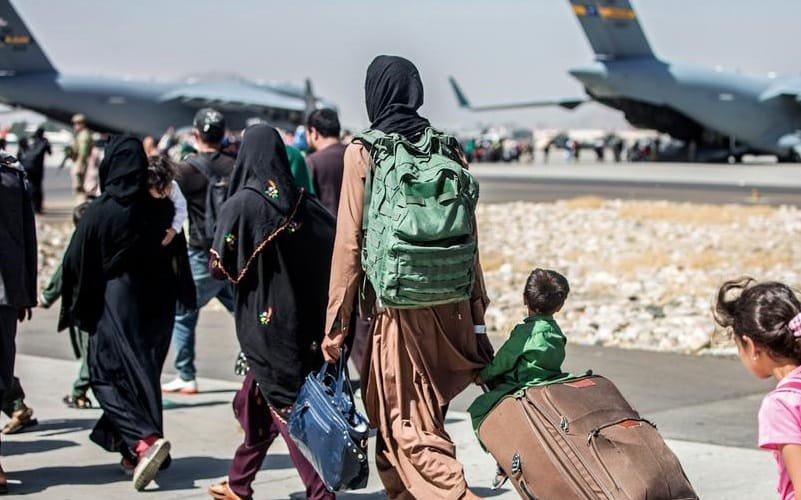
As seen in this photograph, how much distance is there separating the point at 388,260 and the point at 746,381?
537 centimetres

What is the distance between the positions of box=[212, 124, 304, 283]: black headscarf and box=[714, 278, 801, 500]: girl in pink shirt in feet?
7.81

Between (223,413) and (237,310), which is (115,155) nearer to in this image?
(237,310)

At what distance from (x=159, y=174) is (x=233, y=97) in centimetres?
5678

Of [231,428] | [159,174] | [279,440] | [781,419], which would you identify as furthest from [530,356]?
[231,428]

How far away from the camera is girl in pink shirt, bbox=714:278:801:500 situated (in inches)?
131

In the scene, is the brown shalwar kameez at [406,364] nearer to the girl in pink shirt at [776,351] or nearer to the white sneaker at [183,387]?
the girl in pink shirt at [776,351]

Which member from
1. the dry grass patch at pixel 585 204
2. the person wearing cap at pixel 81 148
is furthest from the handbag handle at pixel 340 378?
the dry grass patch at pixel 585 204

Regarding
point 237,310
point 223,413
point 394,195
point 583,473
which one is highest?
point 394,195

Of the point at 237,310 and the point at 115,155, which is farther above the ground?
the point at 115,155

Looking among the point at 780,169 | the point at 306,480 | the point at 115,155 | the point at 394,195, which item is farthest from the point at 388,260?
the point at 780,169

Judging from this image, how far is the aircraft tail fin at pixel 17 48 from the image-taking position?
54938 mm

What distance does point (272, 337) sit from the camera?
17.7 ft

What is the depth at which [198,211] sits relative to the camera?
27.2ft

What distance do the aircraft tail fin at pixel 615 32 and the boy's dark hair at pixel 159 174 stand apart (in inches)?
2018
